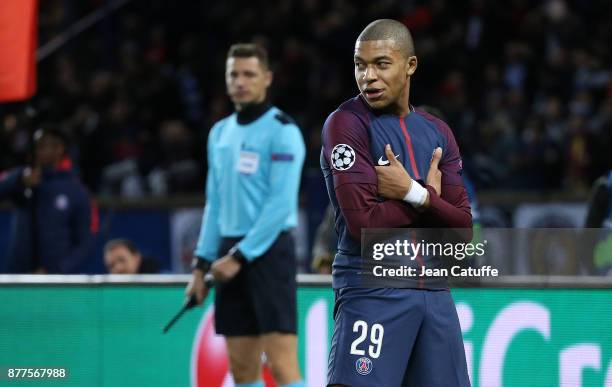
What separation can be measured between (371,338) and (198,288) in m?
2.05

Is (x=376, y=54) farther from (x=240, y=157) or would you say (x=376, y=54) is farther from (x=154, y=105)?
(x=154, y=105)

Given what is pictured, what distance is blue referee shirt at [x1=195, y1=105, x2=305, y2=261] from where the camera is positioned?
20.6ft

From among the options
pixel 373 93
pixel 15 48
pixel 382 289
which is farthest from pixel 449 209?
pixel 15 48

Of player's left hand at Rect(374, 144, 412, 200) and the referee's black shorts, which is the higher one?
player's left hand at Rect(374, 144, 412, 200)

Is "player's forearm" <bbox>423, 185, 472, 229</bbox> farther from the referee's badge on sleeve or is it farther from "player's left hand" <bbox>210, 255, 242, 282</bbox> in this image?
the referee's badge on sleeve

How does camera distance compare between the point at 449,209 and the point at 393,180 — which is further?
the point at 449,209

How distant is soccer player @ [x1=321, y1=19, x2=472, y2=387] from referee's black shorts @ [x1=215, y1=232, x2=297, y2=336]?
5.58 feet

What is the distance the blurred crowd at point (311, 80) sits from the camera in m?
13.0

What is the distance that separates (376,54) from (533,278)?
2048 mm

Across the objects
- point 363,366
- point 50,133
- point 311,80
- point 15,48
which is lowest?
point 363,366

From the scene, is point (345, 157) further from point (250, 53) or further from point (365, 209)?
point (250, 53)

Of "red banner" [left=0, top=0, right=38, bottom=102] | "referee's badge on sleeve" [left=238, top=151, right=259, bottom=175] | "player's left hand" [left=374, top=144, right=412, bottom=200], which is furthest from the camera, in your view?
"red banner" [left=0, top=0, right=38, bottom=102]

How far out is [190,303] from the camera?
626 centimetres

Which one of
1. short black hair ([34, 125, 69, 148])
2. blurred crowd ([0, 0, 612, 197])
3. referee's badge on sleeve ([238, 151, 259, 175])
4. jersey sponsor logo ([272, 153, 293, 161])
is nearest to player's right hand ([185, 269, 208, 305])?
referee's badge on sleeve ([238, 151, 259, 175])
